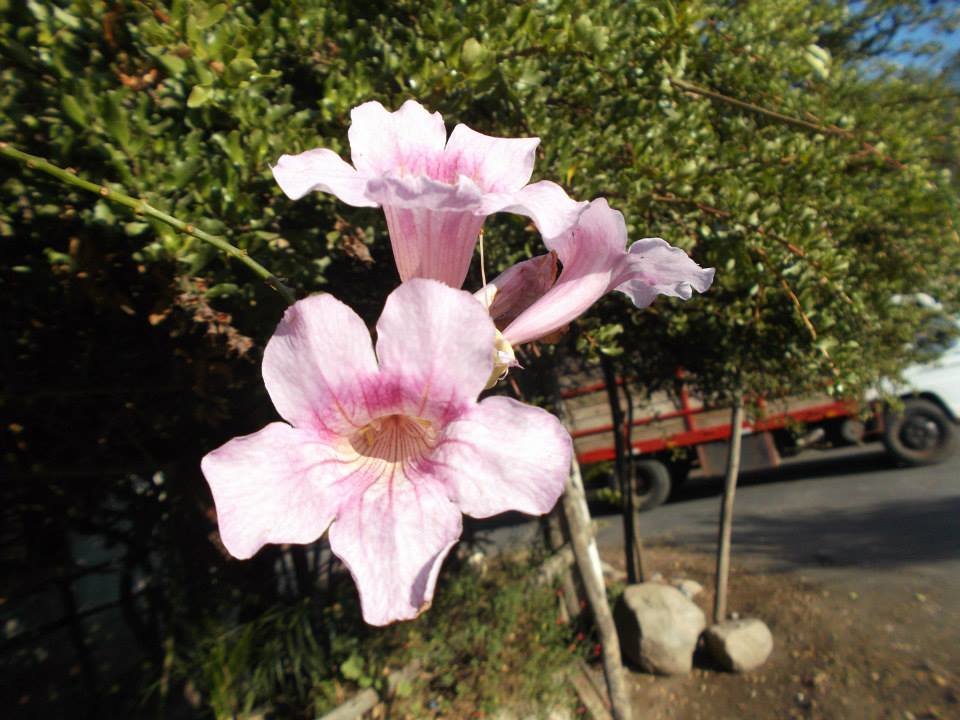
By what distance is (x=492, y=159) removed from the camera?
808mm

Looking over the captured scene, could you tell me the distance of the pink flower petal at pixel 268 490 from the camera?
564 millimetres

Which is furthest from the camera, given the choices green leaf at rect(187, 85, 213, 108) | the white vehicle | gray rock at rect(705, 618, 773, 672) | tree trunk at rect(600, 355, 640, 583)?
the white vehicle

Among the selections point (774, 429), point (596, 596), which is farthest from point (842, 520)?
point (596, 596)

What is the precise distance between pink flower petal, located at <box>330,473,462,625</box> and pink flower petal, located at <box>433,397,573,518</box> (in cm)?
3

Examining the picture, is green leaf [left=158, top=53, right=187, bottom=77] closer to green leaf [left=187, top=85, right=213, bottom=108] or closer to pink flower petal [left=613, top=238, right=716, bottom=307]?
green leaf [left=187, top=85, right=213, bottom=108]

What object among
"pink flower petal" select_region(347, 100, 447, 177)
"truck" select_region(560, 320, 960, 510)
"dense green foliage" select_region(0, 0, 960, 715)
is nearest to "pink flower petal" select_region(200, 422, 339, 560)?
"pink flower petal" select_region(347, 100, 447, 177)

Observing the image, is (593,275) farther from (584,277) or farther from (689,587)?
(689,587)

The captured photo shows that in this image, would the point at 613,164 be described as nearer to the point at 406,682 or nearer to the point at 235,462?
the point at 235,462

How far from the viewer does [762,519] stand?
8961 millimetres

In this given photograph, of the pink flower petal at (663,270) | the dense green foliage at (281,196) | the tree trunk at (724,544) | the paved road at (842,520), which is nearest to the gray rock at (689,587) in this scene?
the tree trunk at (724,544)

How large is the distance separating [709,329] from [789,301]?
64 centimetres

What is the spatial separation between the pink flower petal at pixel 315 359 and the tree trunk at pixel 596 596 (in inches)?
130

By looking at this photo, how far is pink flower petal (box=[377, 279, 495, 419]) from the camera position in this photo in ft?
1.91

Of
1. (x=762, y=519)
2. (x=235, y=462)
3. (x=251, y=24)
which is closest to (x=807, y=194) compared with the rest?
(x=251, y=24)
